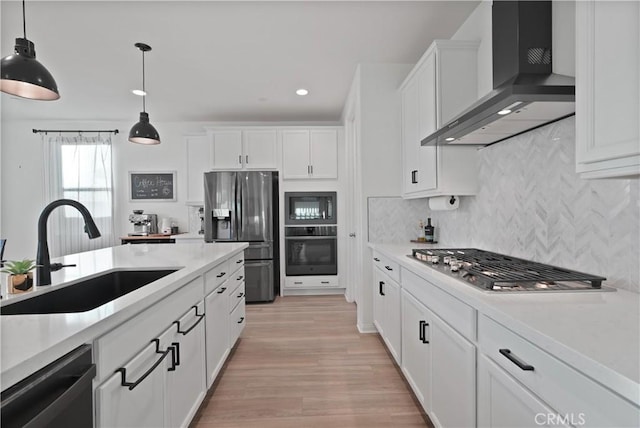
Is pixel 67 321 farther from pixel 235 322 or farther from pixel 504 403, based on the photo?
pixel 235 322

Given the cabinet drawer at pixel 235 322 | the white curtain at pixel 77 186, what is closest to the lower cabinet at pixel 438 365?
the cabinet drawer at pixel 235 322

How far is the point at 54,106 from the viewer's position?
439 centimetres

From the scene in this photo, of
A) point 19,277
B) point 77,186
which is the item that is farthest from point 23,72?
point 77,186

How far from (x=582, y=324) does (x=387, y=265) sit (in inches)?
67.4

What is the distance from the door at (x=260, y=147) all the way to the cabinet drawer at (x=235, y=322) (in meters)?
2.28

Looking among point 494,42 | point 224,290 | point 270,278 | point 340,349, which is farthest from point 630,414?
point 270,278

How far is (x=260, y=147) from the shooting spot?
460 centimetres

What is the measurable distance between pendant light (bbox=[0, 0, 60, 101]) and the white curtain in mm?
3783

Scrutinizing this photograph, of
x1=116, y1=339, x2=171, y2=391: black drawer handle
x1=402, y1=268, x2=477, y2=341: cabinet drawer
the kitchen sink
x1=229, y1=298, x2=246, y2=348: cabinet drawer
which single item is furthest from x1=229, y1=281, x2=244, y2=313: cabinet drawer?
x1=402, y1=268, x2=477, y2=341: cabinet drawer

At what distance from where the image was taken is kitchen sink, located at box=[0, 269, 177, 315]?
1229 millimetres

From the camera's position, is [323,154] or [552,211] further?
[323,154]

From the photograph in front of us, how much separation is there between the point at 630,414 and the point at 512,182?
156cm

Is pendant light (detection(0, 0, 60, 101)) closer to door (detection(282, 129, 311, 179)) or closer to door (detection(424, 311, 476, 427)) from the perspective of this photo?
door (detection(424, 311, 476, 427))

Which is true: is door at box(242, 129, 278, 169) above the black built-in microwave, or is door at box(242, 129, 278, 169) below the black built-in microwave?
above
